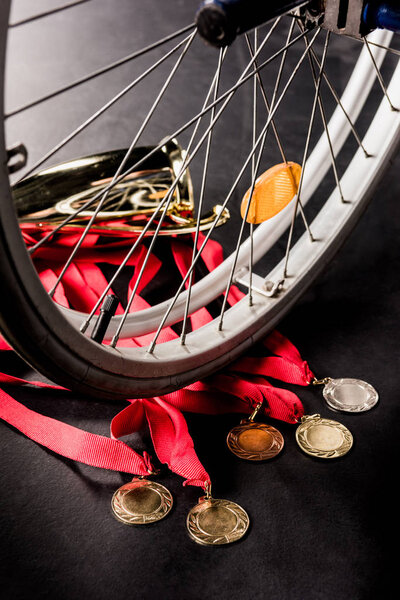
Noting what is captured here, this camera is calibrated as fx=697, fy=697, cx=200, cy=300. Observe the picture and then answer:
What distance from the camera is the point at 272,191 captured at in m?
0.92

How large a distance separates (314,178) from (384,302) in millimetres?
241

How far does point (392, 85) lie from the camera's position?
1155mm

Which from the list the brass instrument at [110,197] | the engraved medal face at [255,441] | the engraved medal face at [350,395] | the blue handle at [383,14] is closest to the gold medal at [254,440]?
the engraved medal face at [255,441]

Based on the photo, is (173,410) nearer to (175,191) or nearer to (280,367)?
(280,367)

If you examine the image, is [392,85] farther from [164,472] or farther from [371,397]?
[164,472]

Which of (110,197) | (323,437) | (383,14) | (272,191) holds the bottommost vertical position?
(323,437)

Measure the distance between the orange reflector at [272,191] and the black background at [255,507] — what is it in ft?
0.84

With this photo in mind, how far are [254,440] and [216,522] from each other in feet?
0.46

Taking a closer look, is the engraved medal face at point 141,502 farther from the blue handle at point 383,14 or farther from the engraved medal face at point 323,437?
the blue handle at point 383,14

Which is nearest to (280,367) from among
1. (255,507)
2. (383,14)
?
(255,507)

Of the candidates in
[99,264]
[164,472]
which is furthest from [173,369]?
[99,264]

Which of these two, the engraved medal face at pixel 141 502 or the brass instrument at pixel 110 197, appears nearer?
the engraved medal face at pixel 141 502

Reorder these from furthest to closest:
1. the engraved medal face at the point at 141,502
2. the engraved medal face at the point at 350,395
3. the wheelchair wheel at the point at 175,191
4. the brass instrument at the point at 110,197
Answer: the brass instrument at the point at 110,197, the engraved medal face at the point at 350,395, the engraved medal face at the point at 141,502, the wheelchair wheel at the point at 175,191

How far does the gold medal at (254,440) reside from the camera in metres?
0.91
